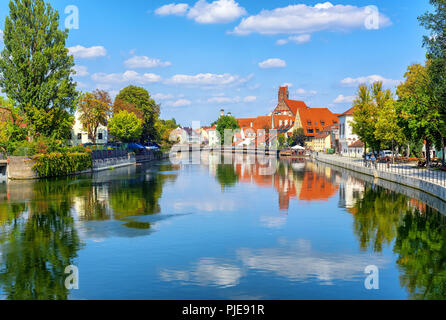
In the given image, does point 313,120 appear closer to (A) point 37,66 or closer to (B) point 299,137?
(B) point 299,137

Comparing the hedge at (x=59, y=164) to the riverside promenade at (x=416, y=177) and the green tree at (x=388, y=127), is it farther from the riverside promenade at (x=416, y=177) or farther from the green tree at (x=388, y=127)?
the green tree at (x=388, y=127)

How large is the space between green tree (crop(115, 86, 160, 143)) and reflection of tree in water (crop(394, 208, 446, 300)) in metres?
85.0

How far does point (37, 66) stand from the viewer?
56.0 m

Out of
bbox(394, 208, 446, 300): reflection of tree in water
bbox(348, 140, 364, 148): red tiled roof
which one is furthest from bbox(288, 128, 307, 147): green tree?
bbox(394, 208, 446, 300): reflection of tree in water

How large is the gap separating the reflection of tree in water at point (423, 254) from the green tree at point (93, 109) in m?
66.3

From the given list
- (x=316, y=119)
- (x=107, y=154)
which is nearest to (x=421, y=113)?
(x=107, y=154)

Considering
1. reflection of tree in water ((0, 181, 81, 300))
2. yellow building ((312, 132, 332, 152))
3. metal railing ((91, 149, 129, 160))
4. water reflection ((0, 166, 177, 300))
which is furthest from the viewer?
yellow building ((312, 132, 332, 152))

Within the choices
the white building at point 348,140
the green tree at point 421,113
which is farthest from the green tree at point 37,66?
the white building at point 348,140

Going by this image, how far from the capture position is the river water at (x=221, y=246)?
1623 centimetres

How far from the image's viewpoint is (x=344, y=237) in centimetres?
2458

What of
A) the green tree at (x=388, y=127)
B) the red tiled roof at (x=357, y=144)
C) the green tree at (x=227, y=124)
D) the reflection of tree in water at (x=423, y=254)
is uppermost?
the green tree at (x=227, y=124)

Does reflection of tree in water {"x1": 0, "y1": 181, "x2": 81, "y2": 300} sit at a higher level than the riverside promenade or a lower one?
lower

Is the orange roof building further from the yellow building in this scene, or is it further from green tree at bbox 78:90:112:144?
green tree at bbox 78:90:112:144

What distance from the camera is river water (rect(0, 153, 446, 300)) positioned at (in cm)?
1623
